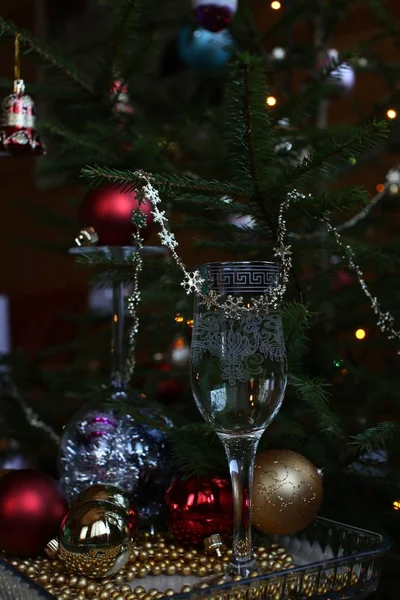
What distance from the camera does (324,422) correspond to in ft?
2.08

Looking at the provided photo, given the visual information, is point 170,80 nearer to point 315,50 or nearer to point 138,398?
point 315,50

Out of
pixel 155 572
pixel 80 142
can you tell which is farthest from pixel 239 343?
pixel 80 142

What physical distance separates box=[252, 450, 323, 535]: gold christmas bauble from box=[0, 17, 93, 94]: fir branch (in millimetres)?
501

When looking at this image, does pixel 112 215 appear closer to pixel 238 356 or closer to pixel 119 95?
pixel 119 95

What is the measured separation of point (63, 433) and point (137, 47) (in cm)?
44

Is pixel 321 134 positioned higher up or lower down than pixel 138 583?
higher up

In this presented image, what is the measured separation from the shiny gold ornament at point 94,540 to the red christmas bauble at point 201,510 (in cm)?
7

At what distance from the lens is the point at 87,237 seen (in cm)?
77

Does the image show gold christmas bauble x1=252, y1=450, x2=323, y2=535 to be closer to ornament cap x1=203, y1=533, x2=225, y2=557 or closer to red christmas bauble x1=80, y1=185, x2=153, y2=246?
ornament cap x1=203, y1=533, x2=225, y2=557

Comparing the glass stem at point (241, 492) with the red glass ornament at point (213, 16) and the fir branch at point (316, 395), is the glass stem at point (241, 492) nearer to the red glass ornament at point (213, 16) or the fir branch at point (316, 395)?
the fir branch at point (316, 395)

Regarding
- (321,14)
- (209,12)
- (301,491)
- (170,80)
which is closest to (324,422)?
(301,491)

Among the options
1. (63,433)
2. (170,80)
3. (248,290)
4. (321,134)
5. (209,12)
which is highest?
(170,80)

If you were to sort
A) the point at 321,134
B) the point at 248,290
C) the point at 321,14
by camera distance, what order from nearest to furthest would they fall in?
the point at 248,290 → the point at 321,134 → the point at 321,14

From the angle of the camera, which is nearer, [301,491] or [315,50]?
[301,491]
